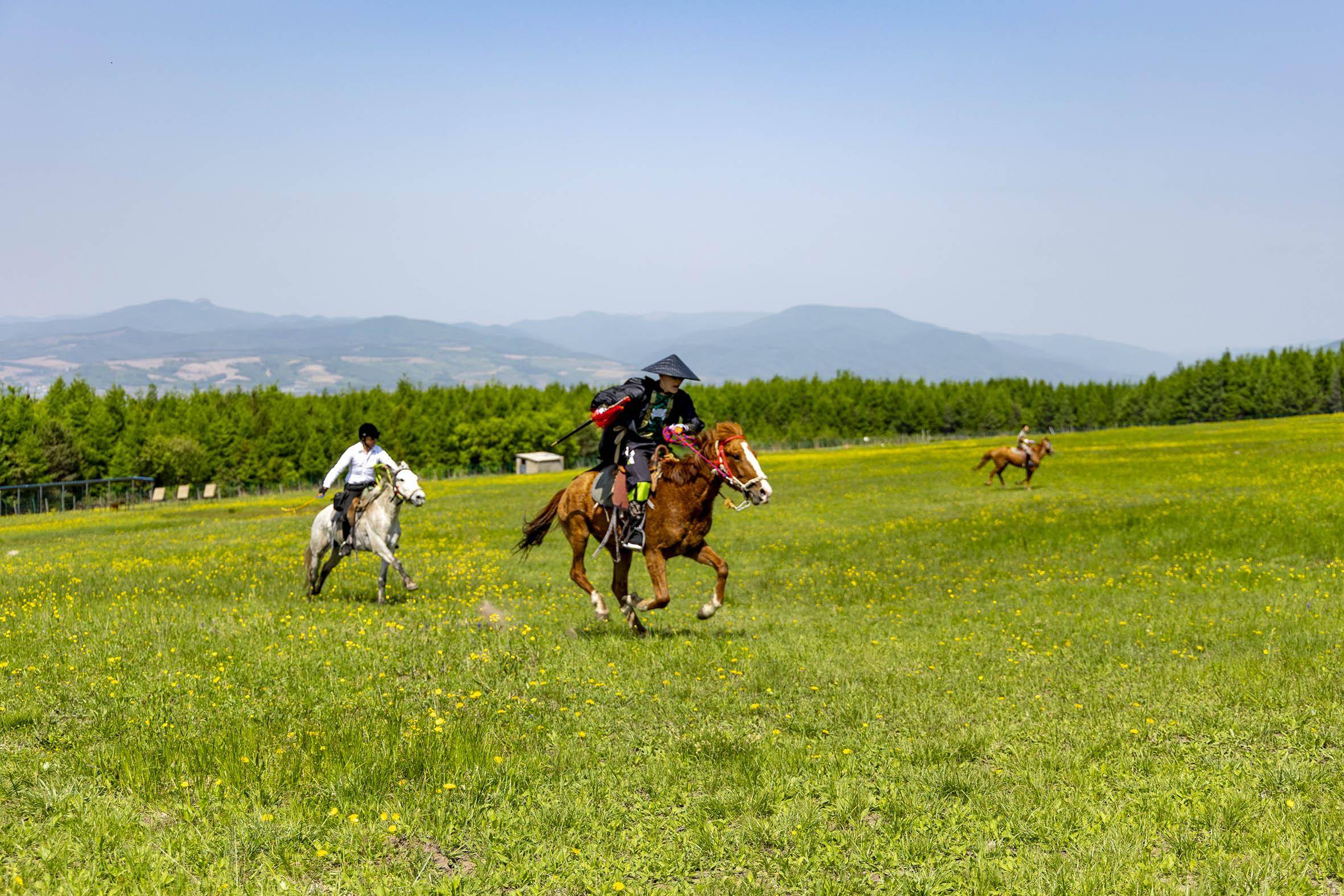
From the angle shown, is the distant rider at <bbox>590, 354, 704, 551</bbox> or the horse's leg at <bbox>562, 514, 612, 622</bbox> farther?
the horse's leg at <bbox>562, 514, 612, 622</bbox>

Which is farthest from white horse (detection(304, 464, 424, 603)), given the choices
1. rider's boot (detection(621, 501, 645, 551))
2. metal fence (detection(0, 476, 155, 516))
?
metal fence (detection(0, 476, 155, 516))

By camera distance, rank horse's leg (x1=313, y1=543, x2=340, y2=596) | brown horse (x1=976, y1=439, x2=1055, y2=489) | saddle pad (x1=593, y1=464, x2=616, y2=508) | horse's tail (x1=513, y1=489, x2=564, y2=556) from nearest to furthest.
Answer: saddle pad (x1=593, y1=464, x2=616, y2=508)
horse's tail (x1=513, y1=489, x2=564, y2=556)
horse's leg (x1=313, y1=543, x2=340, y2=596)
brown horse (x1=976, y1=439, x2=1055, y2=489)

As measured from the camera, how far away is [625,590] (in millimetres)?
14727

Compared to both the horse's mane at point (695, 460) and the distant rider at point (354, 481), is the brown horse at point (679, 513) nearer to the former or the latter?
the horse's mane at point (695, 460)

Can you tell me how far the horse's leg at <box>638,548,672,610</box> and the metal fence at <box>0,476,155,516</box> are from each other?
86658 mm

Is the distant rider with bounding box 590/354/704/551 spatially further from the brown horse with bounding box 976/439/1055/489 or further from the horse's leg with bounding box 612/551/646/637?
the brown horse with bounding box 976/439/1055/489

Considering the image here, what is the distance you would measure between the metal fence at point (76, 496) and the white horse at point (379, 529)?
78687 millimetres

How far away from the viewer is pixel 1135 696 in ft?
38.0

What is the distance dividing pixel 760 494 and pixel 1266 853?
286 inches

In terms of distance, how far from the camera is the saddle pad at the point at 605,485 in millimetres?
14492

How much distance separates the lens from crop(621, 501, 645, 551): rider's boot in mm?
14148

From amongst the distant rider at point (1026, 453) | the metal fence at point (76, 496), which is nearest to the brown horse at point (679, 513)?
the distant rider at point (1026, 453)

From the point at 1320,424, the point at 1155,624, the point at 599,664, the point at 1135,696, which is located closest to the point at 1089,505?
the point at 1155,624

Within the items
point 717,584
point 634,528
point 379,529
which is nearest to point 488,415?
point 379,529
